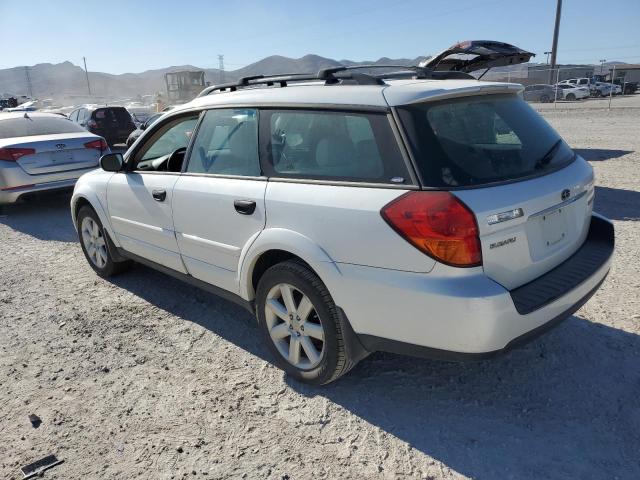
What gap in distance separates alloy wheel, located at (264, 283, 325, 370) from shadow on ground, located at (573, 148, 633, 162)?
29.7 feet

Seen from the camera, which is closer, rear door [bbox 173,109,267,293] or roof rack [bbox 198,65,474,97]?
roof rack [bbox 198,65,474,97]

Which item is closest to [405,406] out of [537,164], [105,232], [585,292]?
[585,292]

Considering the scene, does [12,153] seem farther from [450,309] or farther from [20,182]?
[450,309]

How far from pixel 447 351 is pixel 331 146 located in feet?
4.14

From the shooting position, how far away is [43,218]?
800cm

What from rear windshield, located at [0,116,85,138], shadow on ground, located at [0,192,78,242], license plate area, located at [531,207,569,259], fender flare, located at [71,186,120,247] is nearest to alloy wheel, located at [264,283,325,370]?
license plate area, located at [531,207,569,259]

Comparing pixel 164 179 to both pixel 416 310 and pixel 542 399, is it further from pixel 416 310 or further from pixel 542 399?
pixel 542 399

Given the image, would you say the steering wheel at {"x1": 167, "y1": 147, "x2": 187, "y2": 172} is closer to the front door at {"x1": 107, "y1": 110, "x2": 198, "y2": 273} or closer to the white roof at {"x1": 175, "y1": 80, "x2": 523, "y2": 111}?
the front door at {"x1": 107, "y1": 110, "x2": 198, "y2": 273}

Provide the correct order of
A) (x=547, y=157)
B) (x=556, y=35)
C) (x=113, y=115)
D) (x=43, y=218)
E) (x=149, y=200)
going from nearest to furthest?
(x=547, y=157) < (x=149, y=200) < (x=43, y=218) < (x=113, y=115) < (x=556, y=35)

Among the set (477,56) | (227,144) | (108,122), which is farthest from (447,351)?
(108,122)

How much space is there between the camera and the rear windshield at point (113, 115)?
18.6 meters

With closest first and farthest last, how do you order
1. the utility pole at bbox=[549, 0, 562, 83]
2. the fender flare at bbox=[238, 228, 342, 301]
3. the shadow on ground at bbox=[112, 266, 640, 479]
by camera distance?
the shadow on ground at bbox=[112, 266, 640, 479], the fender flare at bbox=[238, 228, 342, 301], the utility pole at bbox=[549, 0, 562, 83]

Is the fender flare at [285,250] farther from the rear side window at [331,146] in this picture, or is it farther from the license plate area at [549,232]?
the license plate area at [549,232]

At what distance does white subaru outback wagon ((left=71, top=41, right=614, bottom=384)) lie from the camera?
2.34 metres
